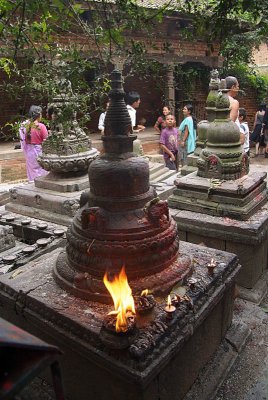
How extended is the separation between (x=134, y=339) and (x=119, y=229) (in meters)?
0.71

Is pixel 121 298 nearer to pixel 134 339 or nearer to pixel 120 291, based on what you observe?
pixel 120 291

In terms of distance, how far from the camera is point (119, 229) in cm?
235

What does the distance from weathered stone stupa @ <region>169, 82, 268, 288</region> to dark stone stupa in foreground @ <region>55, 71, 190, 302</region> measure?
1230mm

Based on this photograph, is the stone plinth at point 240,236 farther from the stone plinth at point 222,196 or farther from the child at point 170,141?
the child at point 170,141

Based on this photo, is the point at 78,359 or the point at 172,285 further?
the point at 172,285

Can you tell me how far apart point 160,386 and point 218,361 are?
28.8 inches

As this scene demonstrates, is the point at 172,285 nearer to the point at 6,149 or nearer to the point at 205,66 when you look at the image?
the point at 6,149

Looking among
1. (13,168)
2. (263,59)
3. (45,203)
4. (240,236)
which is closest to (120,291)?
(240,236)

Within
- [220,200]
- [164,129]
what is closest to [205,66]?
[164,129]

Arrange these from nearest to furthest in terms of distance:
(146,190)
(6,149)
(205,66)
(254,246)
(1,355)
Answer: (1,355) → (146,190) → (254,246) → (6,149) → (205,66)

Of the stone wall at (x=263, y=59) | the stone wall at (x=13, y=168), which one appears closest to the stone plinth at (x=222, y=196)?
the stone wall at (x=13, y=168)

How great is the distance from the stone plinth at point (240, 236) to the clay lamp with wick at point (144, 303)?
1.65 m

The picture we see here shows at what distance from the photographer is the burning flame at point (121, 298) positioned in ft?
6.06

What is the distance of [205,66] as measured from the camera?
15.4 meters
